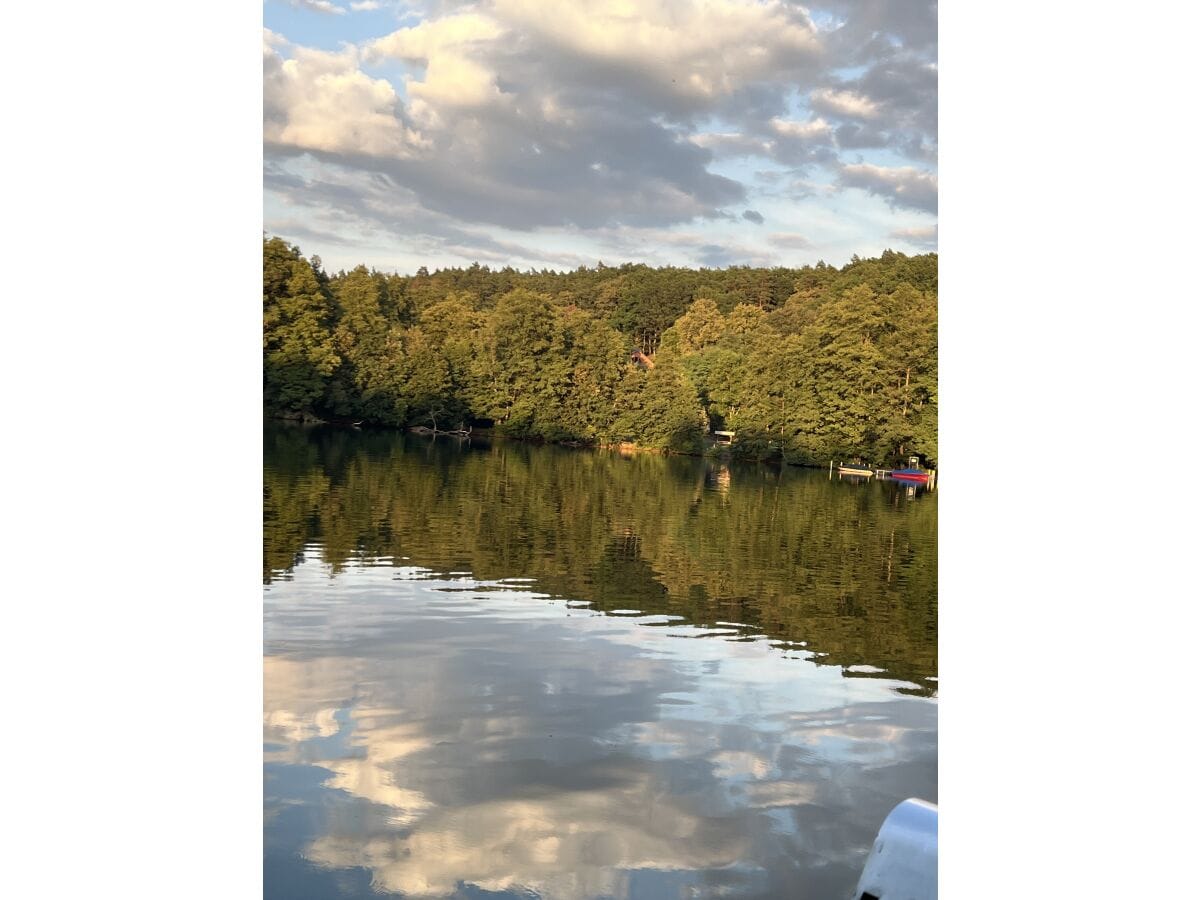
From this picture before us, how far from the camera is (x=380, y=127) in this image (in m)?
36.4

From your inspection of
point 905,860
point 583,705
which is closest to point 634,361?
point 583,705

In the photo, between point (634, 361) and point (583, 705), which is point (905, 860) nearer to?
point (583, 705)

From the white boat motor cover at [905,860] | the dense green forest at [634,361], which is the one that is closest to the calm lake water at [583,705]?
the white boat motor cover at [905,860]

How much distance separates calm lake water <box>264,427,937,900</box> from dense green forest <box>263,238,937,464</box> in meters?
12.3

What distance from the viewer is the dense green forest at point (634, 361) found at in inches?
971

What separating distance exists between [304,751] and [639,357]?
26977mm

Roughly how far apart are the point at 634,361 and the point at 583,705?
81.2 feet

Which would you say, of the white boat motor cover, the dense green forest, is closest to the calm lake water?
the white boat motor cover

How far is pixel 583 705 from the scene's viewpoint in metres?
5.31

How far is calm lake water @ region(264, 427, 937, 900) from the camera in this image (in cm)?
342

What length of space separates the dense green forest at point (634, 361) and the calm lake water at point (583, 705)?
40.3 ft

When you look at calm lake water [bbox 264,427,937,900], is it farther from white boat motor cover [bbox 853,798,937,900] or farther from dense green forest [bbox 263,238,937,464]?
dense green forest [bbox 263,238,937,464]
